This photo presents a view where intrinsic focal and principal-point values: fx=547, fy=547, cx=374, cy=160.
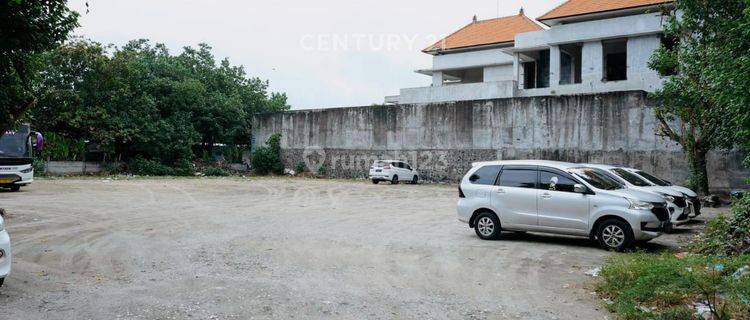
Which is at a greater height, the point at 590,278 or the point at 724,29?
the point at 724,29

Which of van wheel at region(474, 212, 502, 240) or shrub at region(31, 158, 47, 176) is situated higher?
shrub at region(31, 158, 47, 176)

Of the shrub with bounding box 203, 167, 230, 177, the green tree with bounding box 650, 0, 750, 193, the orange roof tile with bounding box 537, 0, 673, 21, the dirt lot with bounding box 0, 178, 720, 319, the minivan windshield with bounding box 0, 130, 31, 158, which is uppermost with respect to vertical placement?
the orange roof tile with bounding box 537, 0, 673, 21

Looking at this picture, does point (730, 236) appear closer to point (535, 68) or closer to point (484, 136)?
point (484, 136)

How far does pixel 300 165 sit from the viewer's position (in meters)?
38.8

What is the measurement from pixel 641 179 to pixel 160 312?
13353 mm

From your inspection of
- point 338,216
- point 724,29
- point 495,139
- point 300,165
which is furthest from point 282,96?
point 724,29

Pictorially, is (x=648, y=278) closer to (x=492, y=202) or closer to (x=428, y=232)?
(x=492, y=202)

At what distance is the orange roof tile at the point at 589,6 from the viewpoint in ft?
96.5

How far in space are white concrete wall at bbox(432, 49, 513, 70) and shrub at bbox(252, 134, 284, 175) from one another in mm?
13296

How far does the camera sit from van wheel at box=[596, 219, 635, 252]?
9.60 meters

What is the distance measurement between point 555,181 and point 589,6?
2447 cm

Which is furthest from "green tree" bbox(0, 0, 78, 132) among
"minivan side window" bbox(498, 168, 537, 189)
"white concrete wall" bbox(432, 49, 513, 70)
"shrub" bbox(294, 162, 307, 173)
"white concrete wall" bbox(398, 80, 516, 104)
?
"white concrete wall" bbox(432, 49, 513, 70)

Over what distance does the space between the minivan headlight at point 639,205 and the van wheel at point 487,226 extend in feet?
8.28

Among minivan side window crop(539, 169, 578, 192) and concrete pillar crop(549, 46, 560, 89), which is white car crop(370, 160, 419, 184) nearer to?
concrete pillar crop(549, 46, 560, 89)
